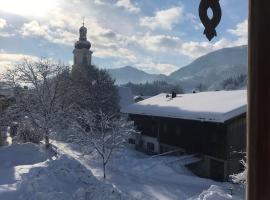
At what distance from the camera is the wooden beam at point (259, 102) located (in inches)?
36.0

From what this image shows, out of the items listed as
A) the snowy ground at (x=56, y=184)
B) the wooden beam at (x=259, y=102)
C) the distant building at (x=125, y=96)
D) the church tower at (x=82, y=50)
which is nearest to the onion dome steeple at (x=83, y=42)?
the church tower at (x=82, y=50)

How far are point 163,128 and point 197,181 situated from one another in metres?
9.45

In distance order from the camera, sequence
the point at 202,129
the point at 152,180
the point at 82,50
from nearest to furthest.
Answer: the point at 152,180
the point at 202,129
the point at 82,50

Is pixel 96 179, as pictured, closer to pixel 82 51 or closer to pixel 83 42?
pixel 82 51

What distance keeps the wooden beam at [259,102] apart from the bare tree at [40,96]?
34.5m

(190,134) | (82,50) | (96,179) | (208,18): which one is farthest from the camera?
(82,50)

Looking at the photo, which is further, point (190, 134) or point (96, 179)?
point (190, 134)

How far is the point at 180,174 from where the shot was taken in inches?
1070

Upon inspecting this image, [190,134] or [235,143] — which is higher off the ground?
[190,134]

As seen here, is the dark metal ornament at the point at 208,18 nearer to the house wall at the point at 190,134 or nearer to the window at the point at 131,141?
the house wall at the point at 190,134

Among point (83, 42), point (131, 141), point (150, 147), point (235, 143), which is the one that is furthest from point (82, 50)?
point (235, 143)

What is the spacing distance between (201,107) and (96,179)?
1456cm

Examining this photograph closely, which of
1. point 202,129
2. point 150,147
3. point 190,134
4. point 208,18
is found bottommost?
point 150,147

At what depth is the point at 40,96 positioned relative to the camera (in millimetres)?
36031
